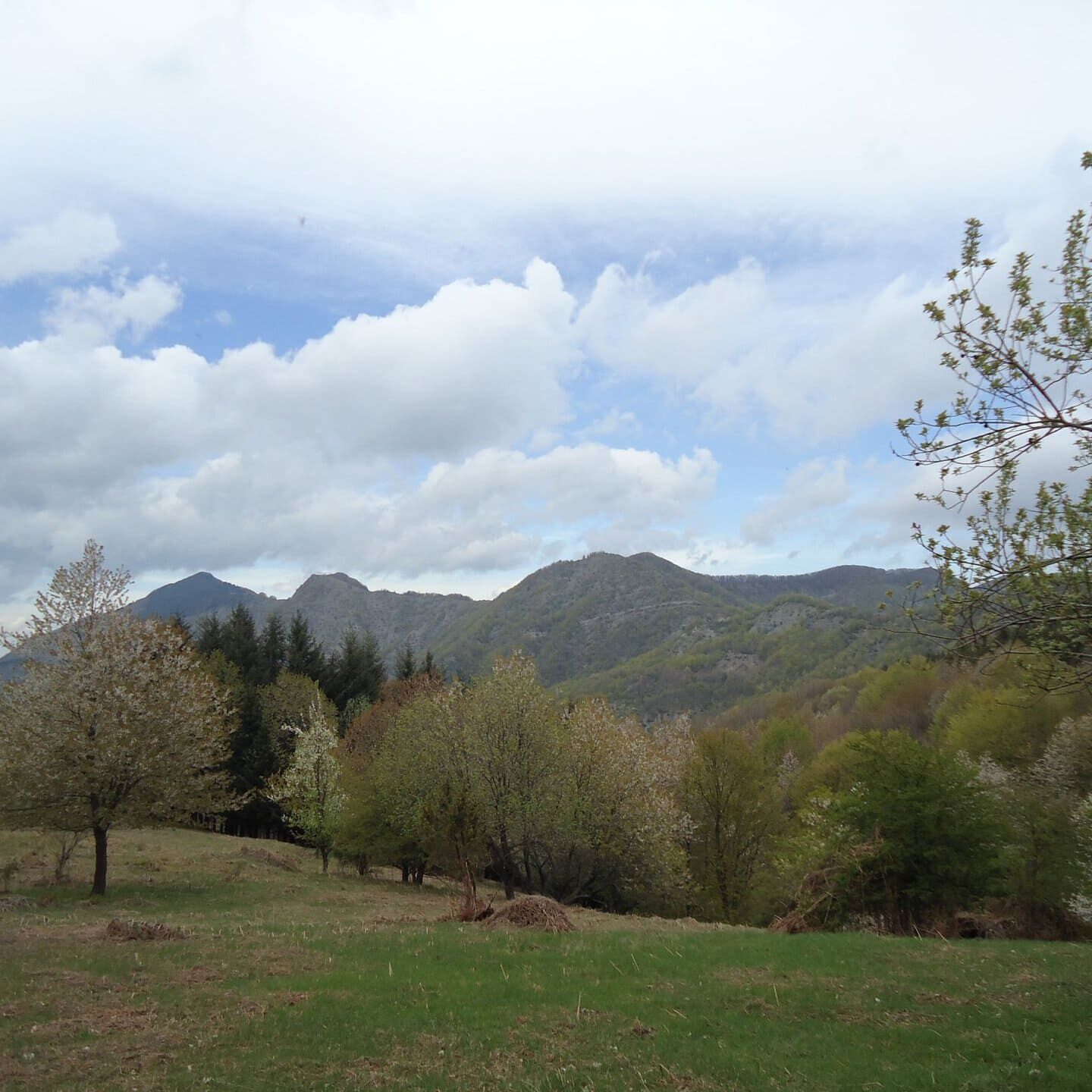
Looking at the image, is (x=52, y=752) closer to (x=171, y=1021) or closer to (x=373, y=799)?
(x=171, y=1021)

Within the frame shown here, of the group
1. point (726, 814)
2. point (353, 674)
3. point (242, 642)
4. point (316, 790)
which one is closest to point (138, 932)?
point (316, 790)

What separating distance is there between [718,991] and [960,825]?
17024mm

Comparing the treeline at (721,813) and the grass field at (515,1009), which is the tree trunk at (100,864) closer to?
the grass field at (515,1009)

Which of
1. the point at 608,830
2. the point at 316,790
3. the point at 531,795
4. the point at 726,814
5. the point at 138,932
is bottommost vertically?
the point at 726,814

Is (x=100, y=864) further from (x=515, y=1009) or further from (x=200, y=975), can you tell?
(x=515, y=1009)

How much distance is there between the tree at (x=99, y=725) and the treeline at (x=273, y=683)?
26.9 metres

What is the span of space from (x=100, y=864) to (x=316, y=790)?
624 inches

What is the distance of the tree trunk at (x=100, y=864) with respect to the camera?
24016 millimetres

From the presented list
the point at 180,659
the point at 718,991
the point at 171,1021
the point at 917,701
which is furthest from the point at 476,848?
the point at 917,701

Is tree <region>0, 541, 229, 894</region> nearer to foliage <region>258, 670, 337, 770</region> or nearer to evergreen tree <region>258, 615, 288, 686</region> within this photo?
foliage <region>258, 670, 337, 770</region>

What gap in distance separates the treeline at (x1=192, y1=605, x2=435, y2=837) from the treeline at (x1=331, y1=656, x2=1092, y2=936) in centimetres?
675

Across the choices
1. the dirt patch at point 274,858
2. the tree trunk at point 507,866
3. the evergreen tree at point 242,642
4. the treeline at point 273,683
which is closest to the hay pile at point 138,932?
the tree trunk at point 507,866

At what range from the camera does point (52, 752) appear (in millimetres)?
23578

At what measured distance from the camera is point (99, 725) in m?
24.3
